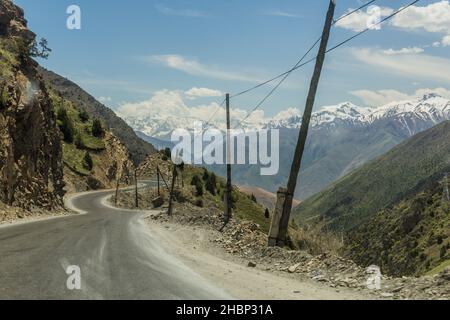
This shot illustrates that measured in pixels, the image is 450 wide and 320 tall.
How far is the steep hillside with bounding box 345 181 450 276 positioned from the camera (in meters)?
135

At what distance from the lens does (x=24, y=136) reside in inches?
1564

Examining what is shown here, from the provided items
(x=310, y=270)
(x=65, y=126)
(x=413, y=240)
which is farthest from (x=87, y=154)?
(x=413, y=240)

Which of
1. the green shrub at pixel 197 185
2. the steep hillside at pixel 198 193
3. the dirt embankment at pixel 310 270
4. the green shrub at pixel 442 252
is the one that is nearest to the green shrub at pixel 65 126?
the steep hillside at pixel 198 193

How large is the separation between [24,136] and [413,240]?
14596cm

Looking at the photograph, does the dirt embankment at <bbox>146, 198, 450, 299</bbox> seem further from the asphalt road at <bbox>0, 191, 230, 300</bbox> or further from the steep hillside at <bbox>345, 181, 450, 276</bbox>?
the steep hillside at <bbox>345, 181, 450, 276</bbox>

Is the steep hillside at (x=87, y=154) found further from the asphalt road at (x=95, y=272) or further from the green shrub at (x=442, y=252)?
the asphalt road at (x=95, y=272)

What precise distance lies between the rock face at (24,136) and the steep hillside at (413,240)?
101 m

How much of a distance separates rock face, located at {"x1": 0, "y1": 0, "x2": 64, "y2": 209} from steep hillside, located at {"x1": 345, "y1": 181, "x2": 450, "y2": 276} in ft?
332

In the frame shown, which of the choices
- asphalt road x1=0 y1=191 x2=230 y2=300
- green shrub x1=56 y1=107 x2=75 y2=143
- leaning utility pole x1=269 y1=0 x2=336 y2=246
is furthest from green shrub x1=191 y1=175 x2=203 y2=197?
leaning utility pole x1=269 y1=0 x2=336 y2=246

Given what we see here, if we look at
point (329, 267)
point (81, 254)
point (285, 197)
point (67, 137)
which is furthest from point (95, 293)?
point (67, 137)

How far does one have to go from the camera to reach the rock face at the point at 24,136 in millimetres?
34906

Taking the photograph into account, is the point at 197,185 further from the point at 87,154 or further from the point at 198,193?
the point at 87,154

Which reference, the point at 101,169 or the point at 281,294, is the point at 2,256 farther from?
the point at 101,169

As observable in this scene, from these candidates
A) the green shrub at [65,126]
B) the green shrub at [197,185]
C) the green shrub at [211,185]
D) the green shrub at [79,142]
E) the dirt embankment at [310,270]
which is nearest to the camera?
the dirt embankment at [310,270]
